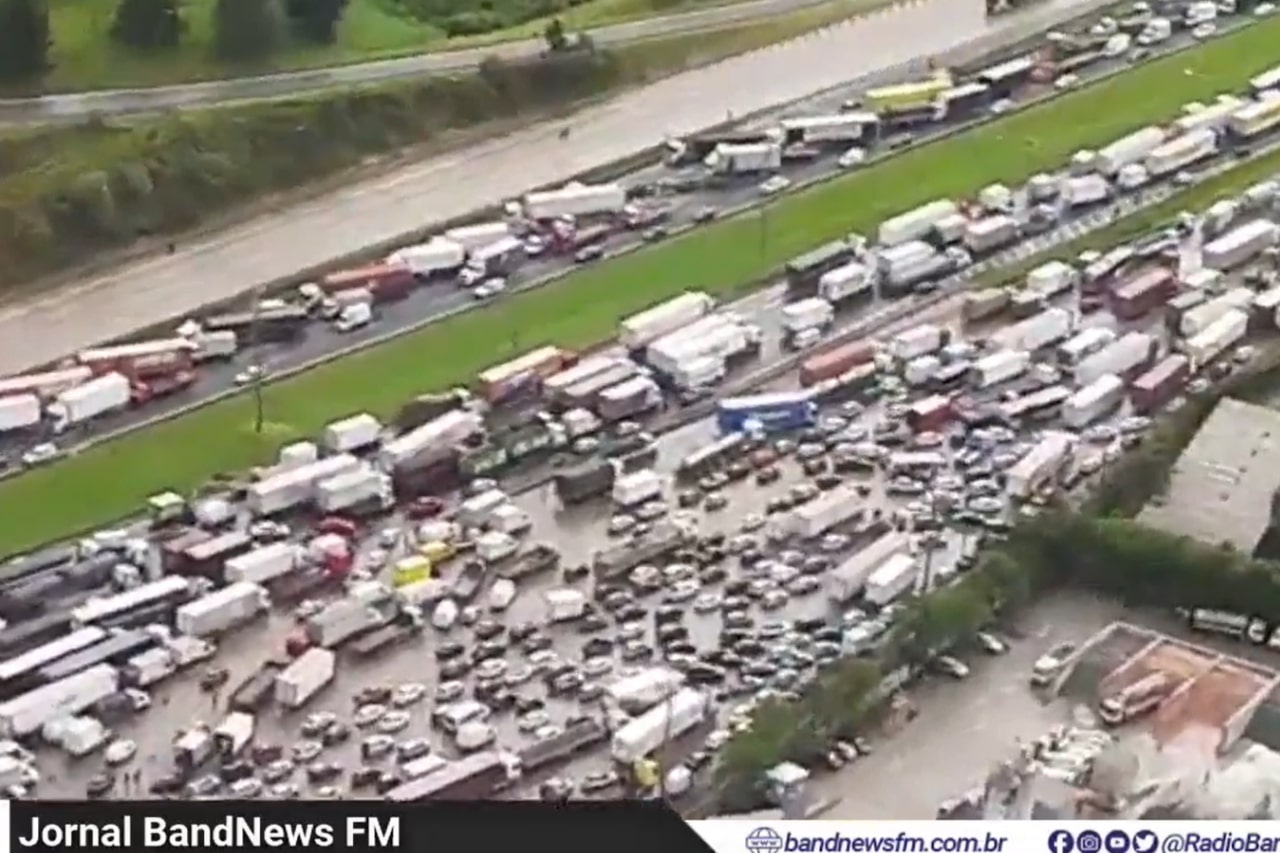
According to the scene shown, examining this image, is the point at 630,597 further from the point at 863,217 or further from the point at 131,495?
the point at 863,217

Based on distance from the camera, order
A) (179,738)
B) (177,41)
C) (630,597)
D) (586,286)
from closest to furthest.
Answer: (179,738), (630,597), (586,286), (177,41)

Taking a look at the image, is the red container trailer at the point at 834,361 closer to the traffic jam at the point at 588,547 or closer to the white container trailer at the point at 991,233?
the traffic jam at the point at 588,547

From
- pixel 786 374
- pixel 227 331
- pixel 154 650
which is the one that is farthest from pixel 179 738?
pixel 786 374

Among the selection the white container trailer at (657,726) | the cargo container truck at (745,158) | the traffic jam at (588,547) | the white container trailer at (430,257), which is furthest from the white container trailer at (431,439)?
the cargo container truck at (745,158)

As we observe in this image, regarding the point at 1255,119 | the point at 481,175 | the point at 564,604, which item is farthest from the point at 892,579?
the point at 1255,119

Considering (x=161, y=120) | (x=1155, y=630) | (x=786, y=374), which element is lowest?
(x=1155, y=630)

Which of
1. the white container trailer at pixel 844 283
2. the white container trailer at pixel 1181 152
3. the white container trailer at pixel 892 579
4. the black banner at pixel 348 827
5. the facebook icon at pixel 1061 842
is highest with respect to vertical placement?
the white container trailer at pixel 1181 152
